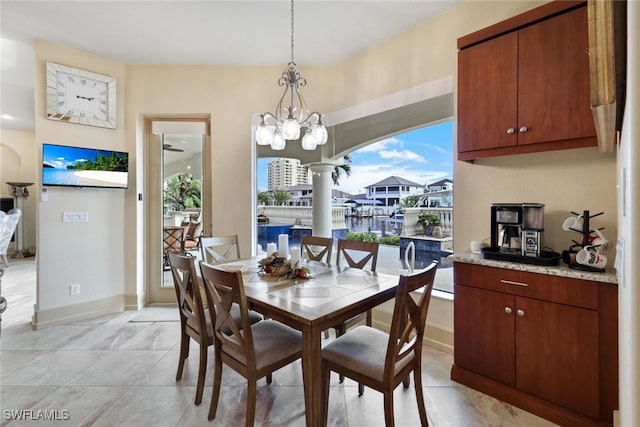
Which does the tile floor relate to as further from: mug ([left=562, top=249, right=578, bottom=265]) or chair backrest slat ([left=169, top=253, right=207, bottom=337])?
mug ([left=562, top=249, right=578, bottom=265])

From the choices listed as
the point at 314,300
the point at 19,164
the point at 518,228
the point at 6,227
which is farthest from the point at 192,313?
the point at 19,164

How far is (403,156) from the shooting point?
3176 mm

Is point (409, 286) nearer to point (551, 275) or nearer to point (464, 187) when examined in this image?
point (551, 275)

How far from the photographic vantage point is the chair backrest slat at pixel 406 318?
1.41m

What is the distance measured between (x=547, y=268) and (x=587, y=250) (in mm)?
225

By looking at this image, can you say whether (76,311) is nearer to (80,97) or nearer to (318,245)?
(80,97)

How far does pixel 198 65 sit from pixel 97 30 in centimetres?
99

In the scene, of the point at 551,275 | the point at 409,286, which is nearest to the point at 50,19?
the point at 409,286

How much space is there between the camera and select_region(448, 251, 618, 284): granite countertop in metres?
1.58

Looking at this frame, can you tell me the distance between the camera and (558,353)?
1737 mm

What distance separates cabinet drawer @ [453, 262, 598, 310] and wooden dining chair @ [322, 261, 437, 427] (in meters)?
0.64

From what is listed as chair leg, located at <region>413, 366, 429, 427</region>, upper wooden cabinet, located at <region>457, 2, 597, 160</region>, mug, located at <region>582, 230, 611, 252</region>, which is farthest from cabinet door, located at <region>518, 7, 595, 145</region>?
chair leg, located at <region>413, 366, 429, 427</region>

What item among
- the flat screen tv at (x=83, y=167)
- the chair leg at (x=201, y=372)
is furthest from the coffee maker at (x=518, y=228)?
the flat screen tv at (x=83, y=167)

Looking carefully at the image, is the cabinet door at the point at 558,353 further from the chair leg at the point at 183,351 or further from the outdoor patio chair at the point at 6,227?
the outdoor patio chair at the point at 6,227
